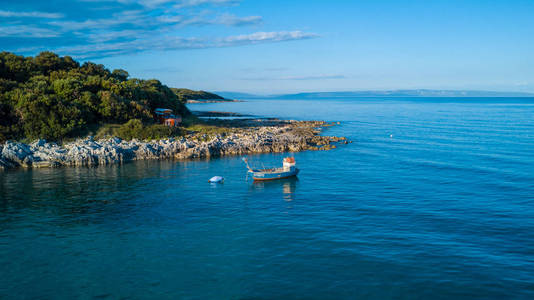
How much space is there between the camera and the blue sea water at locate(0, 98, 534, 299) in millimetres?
16766

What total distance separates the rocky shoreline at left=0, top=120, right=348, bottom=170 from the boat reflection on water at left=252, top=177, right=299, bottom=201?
52.2 feet

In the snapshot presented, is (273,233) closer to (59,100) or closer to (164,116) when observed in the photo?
(59,100)

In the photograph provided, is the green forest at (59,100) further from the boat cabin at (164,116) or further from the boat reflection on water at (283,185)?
the boat reflection on water at (283,185)

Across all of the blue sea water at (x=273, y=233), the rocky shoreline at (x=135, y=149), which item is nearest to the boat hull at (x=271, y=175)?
the blue sea water at (x=273, y=233)

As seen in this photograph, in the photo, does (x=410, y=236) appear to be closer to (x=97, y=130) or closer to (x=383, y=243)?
(x=383, y=243)

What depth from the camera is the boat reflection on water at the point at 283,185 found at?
3257cm

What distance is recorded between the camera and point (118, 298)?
51.9 ft

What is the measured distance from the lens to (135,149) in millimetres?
49281

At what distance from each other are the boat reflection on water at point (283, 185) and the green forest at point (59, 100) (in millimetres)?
27274

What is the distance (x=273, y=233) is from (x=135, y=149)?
106ft

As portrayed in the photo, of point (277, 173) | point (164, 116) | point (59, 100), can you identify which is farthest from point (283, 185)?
point (164, 116)

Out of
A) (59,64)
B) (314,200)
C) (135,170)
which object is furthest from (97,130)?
(314,200)

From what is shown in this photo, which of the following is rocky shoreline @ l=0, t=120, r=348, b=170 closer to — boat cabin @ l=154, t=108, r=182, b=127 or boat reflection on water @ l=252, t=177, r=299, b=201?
boat cabin @ l=154, t=108, r=182, b=127

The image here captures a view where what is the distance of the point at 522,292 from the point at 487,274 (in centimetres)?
168
